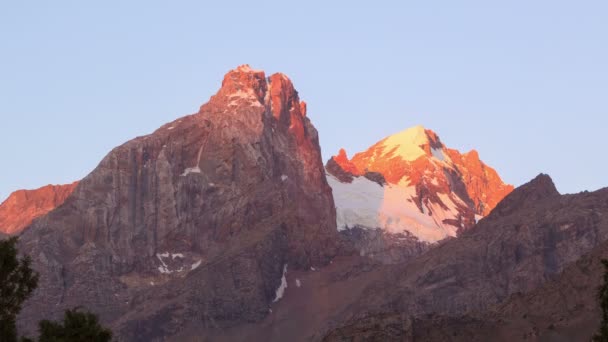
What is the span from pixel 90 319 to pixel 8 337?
746cm

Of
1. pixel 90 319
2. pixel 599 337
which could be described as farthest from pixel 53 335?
pixel 599 337

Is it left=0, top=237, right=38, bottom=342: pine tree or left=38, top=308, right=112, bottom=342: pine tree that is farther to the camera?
left=0, top=237, right=38, bottom=342: pine tree

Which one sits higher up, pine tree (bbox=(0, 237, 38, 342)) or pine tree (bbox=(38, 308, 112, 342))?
pine tree (bbox=(0, 237, 38, 342))

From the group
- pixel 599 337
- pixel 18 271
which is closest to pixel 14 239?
pixel 18 271

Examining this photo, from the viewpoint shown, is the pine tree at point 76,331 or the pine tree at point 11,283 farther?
the pine tree at point 11,283

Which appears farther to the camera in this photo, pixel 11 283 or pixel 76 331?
pixel 11 283

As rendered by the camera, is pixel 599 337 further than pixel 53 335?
No

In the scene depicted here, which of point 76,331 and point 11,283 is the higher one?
point 11,283

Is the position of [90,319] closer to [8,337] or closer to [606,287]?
[8,337]

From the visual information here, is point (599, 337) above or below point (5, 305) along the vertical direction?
below

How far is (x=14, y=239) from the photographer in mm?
147750

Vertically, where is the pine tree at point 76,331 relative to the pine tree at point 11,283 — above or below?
below

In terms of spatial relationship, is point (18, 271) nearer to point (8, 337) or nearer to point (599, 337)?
point (8, 337)

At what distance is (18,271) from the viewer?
5792 inches
